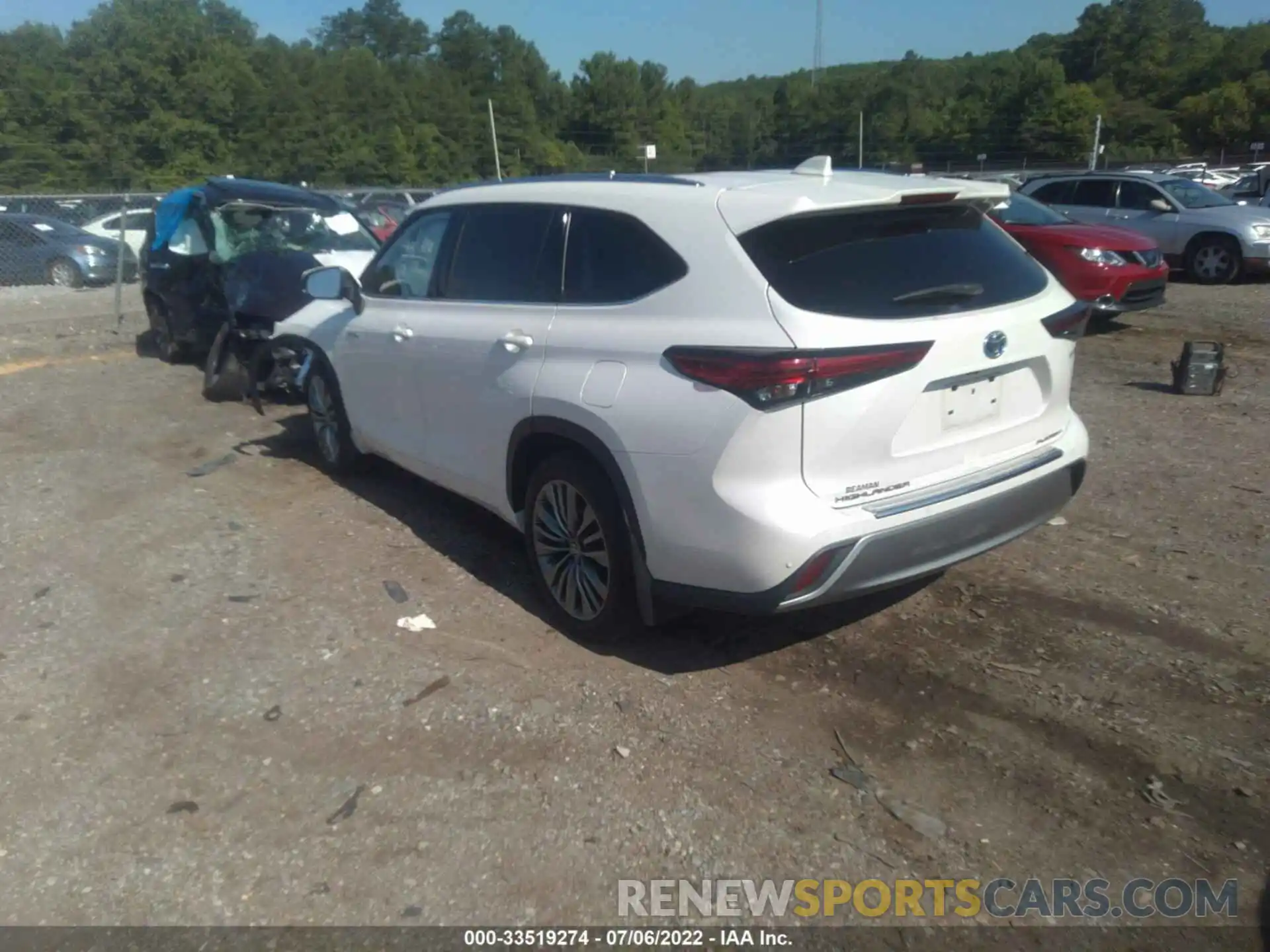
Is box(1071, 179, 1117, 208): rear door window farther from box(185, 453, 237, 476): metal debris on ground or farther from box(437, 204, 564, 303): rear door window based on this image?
box(437, 204, 564, 303): rear door window

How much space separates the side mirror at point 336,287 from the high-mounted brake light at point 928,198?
3232 millimetres

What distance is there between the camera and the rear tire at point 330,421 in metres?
6.56

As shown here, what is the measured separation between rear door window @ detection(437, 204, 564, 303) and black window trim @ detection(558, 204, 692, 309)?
0.03 m

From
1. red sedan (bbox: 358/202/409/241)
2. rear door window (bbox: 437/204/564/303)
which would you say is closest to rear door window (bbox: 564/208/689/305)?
rear door window (bbox: 437/204/564/303)

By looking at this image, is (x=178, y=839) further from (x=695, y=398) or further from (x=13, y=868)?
(x=695, y=398)

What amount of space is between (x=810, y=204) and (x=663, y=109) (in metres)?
51.6

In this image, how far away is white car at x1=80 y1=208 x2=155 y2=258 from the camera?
20.0 meters

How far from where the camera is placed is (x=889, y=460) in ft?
12.2

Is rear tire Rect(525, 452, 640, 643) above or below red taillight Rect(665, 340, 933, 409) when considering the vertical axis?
below

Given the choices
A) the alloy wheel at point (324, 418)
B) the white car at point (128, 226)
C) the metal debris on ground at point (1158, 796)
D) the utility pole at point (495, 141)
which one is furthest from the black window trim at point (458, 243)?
the utility pole at point (495, 141)

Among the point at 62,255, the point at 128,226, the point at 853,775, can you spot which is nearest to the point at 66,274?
the point at 62,255

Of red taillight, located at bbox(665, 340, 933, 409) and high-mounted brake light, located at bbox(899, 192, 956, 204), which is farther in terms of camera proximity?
high-mounted brake light, located at bbox(899, 192, 956, 204)

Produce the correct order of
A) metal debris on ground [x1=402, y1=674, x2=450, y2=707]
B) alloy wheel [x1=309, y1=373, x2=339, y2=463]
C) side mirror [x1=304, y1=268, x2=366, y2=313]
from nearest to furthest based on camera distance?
metal debris on ground [x1=402, y1=674, x2=450, y2=707], side mirror [x1=304, y1=268, x2=366, y2=313], alloy wheel [x1=309, y1=373, x2=339, y2=463]

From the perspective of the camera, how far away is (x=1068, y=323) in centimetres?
428
